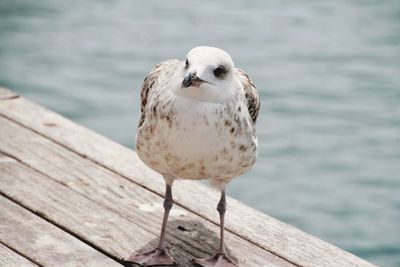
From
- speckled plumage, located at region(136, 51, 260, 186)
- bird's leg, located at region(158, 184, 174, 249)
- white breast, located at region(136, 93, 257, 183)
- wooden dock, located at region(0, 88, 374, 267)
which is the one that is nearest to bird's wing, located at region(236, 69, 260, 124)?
speckled plumage, located at region(136, 51, 260, 186)

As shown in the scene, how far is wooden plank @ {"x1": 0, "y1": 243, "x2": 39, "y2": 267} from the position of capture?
A: 3.83m

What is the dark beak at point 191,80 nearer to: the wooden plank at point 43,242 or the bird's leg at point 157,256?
the bird's leg at point 157,256

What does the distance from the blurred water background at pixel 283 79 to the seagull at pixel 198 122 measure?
339 centimetres

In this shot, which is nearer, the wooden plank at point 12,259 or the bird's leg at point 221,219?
the wooden plank at point 12,259

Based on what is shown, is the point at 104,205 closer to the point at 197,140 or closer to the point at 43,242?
the point at 43,242

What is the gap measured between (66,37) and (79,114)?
2.46 meters

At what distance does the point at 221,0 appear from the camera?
12523mm

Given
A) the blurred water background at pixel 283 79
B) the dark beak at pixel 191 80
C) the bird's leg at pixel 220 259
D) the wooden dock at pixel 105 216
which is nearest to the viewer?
the dark beak at pixel 191 80

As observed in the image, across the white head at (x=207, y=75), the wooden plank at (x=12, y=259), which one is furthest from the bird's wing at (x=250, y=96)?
the wooden plank at (x=12, y=259)

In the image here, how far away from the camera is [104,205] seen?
14.7ft

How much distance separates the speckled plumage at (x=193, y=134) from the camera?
142 inches

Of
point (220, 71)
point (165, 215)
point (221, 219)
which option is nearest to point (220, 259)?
point (221, 219)

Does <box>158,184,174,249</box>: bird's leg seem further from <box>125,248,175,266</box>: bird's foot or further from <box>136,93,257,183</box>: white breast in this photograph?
<box>136,93,257,183</box>: white breast

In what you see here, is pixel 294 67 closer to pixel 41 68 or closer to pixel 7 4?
pixel 41 68
